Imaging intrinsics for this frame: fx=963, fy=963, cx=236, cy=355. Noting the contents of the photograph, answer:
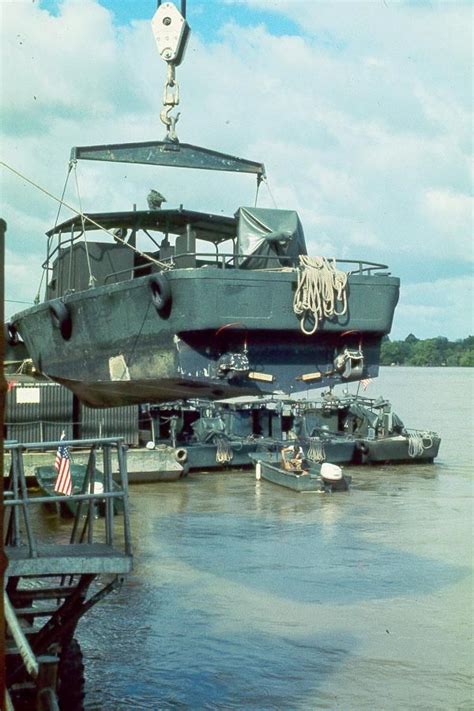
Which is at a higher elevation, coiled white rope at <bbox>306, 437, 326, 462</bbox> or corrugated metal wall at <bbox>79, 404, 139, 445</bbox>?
corrugated metal wall at <bbox>79, 404, 139, 445</bbox>

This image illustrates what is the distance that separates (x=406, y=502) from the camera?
92.7ft

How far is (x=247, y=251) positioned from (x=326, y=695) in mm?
6666

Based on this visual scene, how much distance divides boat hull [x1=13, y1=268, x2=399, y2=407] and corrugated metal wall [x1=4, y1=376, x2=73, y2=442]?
18.8 metres

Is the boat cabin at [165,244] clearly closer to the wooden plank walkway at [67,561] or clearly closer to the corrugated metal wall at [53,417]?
the wooden plank walkway at [67,561]

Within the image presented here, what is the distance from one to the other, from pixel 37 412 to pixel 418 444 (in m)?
15.5

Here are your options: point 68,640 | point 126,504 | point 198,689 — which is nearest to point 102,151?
point 126,504

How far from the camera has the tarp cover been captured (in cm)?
848

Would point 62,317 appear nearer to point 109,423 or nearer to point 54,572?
point 54,572

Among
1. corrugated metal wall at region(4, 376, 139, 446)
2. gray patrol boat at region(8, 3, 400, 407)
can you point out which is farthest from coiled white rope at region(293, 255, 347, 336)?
corrugated metal wall at region(4, 376, 139, 446)

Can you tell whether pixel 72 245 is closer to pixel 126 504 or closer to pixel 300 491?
pixel 126 504

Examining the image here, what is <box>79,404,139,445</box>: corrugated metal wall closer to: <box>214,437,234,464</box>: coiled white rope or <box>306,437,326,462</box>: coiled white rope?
<box>214,437,234,464</box>: coiled white rope

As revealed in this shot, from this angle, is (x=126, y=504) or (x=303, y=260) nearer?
(x=303, y=260)

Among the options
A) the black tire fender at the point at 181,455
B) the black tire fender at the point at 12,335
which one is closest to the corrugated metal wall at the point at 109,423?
the black tire fender at the point at 181,455

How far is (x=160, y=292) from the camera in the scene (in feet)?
25.1
